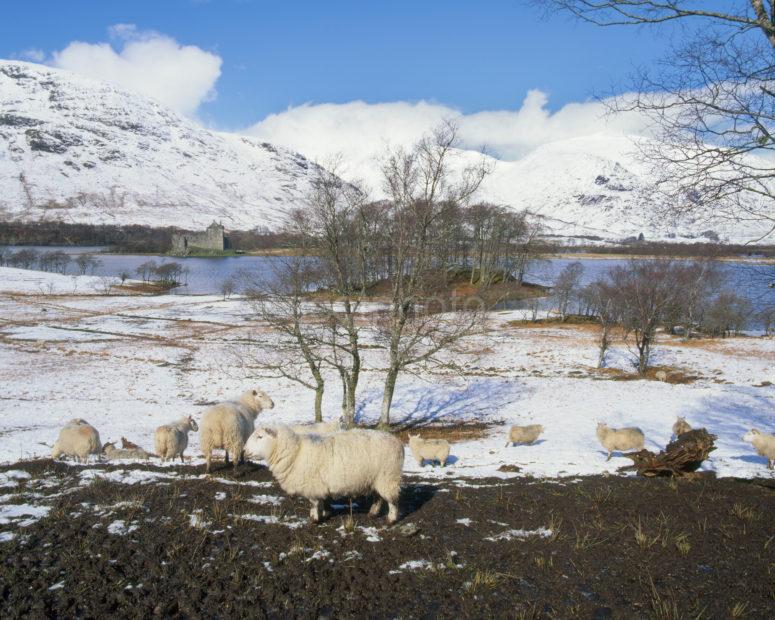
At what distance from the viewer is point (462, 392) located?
27156 mm

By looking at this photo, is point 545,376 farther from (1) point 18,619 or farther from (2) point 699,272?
(1) point 18,619

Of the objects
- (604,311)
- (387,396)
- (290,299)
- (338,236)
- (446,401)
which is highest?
(338,236)

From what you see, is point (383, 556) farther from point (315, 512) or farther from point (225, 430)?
point (225, 430)

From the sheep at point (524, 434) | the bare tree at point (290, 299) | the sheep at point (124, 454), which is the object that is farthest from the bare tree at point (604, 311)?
the sheep at point (124, 454)

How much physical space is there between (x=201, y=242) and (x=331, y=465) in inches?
7669

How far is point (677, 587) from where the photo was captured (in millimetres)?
5215

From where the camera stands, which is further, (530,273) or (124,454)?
(530,273)

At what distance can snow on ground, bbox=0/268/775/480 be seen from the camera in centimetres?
1536

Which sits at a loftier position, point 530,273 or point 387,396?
point 530,273

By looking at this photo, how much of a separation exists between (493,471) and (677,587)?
5.57m

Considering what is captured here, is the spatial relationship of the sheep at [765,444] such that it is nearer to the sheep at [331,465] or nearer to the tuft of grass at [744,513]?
the tuft of grass at [744,513]

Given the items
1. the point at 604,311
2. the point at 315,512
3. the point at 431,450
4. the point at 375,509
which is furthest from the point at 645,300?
the point at 315,512

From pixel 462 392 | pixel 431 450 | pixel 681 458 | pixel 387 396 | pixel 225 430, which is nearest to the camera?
pixel 681 458

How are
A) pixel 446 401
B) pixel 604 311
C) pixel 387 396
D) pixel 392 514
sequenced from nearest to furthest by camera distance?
1. pixel 392 514
2. pixel 387 396
3. pixel 446 401
4. pixel 604 311
